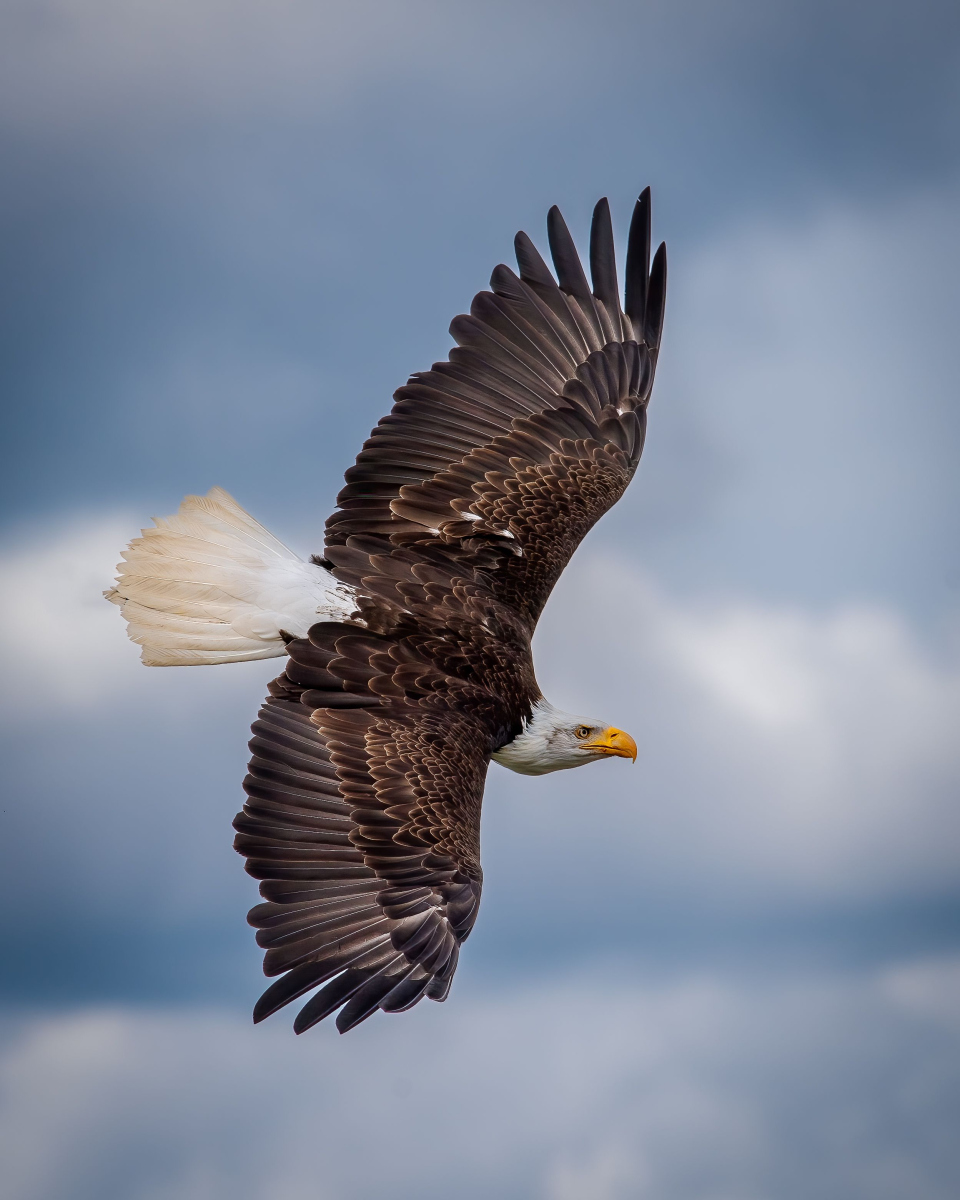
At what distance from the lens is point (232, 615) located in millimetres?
9727

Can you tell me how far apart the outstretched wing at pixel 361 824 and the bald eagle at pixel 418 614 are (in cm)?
1

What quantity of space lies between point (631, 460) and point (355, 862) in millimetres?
4461

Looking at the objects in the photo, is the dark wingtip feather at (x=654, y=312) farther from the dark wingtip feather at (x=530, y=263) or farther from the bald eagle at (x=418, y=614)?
the dark wingtip feather at (x=530, y=263)

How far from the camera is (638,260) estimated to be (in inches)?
458

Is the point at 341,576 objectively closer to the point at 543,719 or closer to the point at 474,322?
the point at 543,719

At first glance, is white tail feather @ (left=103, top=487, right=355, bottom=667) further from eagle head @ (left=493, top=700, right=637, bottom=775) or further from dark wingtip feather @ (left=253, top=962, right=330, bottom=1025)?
dark wingtip feather @ (left=253, top=962, right=330, bottom=1025)

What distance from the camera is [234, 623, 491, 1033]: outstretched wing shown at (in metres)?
7.93

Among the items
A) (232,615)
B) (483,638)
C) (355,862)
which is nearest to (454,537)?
(483,638)

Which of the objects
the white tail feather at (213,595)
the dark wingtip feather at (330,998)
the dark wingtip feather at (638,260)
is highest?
the dark wingtip feather at (638,260)

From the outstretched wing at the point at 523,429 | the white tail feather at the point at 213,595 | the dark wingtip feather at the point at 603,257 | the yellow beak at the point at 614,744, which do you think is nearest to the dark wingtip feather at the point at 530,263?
the outstretched wing at the point at 523,429

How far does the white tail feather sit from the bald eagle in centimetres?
1

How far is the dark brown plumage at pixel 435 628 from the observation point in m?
8.16

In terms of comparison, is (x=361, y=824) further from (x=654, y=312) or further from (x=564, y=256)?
(x=654, y=312)

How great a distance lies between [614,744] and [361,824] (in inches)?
111
